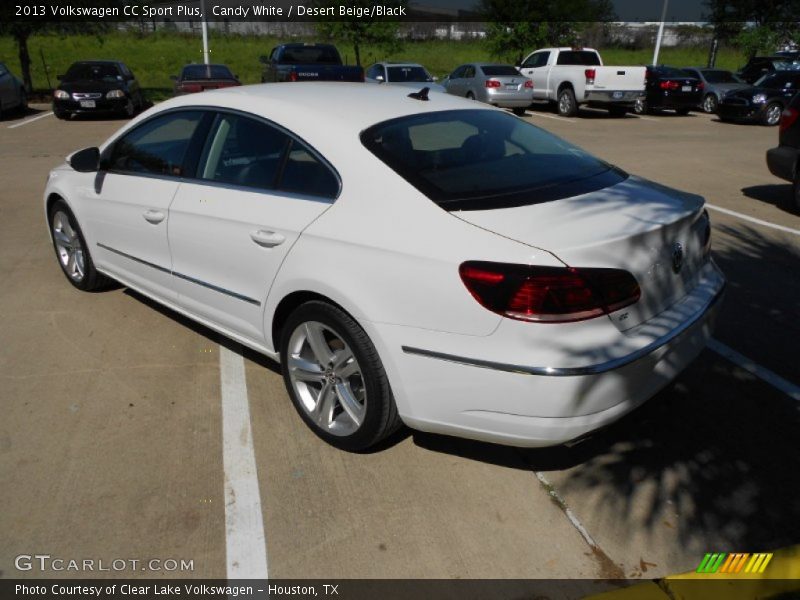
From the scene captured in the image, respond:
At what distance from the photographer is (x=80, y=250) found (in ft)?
16.4

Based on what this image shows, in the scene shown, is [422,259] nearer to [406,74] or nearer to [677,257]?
[677,257]

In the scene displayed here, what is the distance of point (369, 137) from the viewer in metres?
3.08

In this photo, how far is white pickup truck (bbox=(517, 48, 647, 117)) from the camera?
17.7 meters

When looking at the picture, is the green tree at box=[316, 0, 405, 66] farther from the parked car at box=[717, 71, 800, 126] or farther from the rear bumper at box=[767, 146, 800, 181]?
the rear bumper at box=[767, 146, 800, 181]

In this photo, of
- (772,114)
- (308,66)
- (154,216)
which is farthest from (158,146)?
(772,114)

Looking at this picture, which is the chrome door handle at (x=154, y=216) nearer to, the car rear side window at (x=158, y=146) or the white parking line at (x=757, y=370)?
the car rear side window at (x=158, y=146)

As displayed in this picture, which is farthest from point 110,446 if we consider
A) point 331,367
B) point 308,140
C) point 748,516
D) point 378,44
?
point 378,44

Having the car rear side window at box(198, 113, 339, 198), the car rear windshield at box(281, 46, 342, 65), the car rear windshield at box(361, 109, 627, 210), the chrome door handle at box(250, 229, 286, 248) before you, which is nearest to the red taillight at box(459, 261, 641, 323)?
the car rear windshield at box(361, 109, 627, 210)

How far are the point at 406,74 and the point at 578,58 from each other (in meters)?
5.57

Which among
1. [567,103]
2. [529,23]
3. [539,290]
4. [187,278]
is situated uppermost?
[529,23]

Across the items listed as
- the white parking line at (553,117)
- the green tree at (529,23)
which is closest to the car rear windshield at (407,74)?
the white parking line at (553,117)

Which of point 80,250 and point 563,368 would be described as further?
point 80,250

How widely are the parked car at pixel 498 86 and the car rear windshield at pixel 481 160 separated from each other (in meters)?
14.3

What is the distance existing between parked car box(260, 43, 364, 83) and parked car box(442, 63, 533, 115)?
343 centimetres
